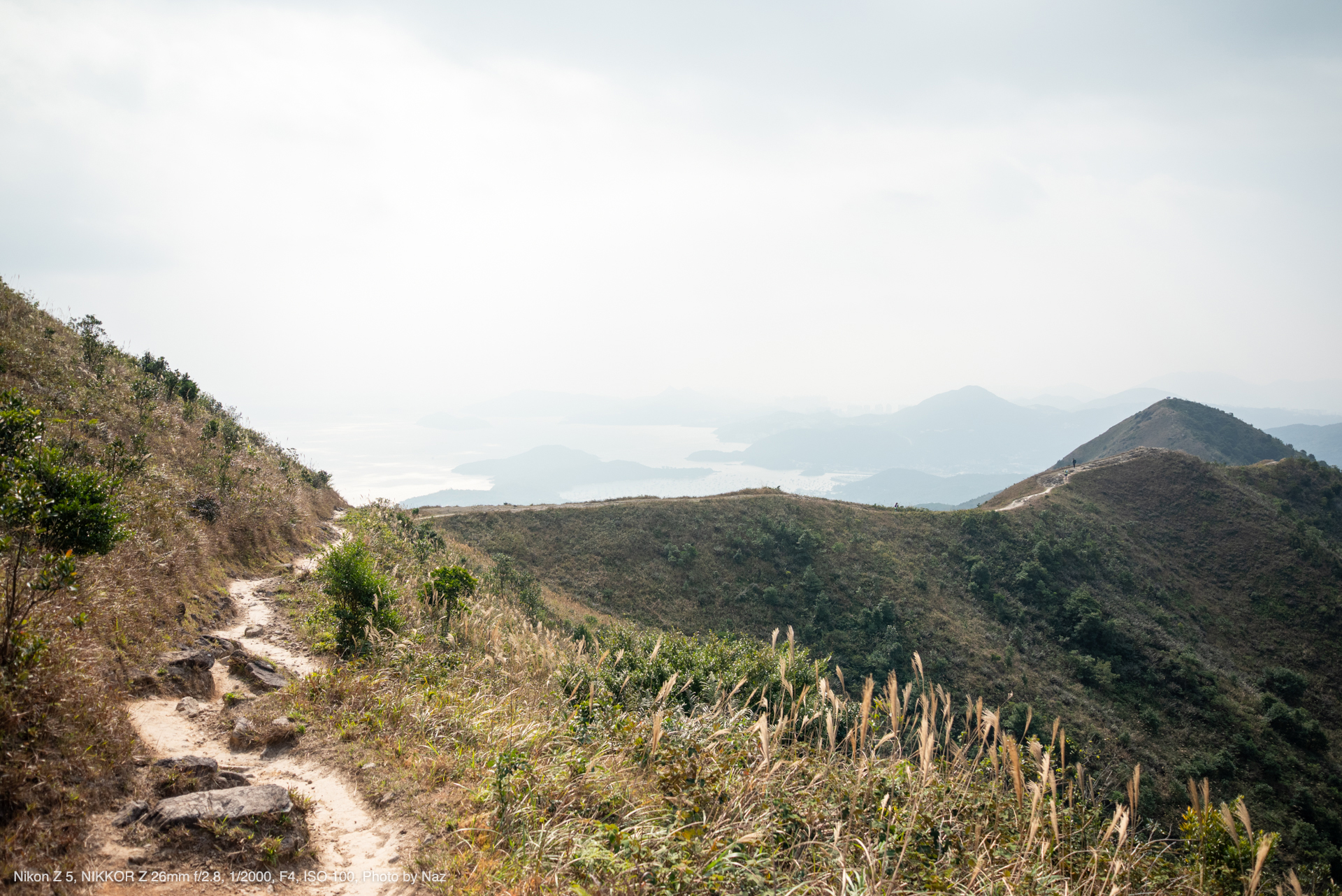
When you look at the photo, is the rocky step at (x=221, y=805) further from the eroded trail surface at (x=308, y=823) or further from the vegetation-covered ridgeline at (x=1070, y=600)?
the vegetation-covered ridgeline at (x=1070, y=600)

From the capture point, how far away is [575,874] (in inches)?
155

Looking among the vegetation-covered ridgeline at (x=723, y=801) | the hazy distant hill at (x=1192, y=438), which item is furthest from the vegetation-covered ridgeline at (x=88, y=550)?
the hazy distant hill at (x=1192, y=438)

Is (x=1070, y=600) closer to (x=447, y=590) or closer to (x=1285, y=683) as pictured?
(x=1285, y=683)

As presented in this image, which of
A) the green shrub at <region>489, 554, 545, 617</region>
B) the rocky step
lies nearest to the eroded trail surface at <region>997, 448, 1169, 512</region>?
the green shrub at <region>489, 554, 545, 617</region>

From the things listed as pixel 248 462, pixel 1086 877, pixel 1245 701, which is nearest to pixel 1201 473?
pixel 1245 701

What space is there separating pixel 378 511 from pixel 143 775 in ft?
81.7

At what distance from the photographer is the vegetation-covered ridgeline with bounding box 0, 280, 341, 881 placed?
12.8ft

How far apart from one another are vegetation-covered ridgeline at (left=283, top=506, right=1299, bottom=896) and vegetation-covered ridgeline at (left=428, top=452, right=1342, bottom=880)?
23344 millimetres

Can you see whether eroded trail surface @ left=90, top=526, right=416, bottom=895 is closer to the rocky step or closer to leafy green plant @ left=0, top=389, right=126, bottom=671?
the rocky step

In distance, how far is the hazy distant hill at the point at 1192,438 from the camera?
94.4 m

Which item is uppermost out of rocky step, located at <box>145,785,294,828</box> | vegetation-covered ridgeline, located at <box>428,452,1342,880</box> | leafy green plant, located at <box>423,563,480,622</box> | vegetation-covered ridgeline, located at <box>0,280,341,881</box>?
vegetation-covered ridgeline, located at <box>0,280,341,881</box>

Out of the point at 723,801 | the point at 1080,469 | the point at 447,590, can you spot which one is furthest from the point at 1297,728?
the point at 447,590

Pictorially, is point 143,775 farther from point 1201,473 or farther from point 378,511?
point 1201,473

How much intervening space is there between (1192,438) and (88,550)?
446 feet
